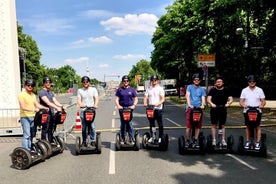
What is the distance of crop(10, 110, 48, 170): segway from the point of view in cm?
726

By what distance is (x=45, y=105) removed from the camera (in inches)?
344

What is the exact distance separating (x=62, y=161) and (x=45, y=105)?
1.65m

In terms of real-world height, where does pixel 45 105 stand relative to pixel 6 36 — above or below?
below

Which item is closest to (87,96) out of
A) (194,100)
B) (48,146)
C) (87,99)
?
(87,99)

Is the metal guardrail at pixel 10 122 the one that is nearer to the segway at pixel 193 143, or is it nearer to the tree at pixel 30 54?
the segway at pixel 193 143

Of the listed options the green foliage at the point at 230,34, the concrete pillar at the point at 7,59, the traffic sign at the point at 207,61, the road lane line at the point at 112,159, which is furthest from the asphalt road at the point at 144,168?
the traffic sign at the point at 207,61

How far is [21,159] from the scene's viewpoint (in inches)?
288

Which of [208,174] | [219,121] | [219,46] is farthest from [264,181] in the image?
[219,46]

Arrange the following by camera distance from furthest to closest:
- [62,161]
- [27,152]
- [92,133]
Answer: [92,133]
[62,161]
[27,152]

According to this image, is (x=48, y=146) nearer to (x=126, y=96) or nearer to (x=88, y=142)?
(x=88, y=142)

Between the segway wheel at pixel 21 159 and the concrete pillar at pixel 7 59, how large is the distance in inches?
286

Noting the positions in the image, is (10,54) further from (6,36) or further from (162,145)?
(162,145)

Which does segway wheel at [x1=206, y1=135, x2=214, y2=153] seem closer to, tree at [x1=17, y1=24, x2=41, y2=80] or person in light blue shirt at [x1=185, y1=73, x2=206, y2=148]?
person in light blue shirt at [x1=185, y1=73, x2=206, y2=148]

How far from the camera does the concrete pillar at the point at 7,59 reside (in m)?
13.9
